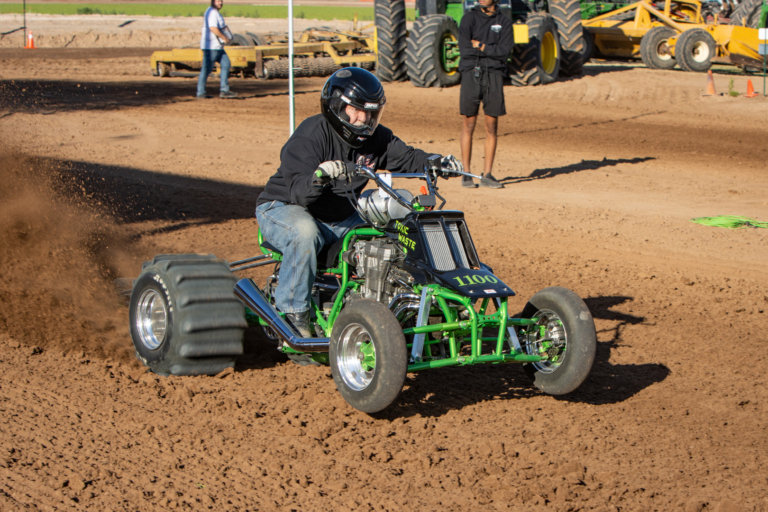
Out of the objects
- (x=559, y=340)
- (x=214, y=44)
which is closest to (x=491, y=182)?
(x=559, y=340)

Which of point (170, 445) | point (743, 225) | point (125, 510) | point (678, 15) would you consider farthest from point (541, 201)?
point (678, 15)

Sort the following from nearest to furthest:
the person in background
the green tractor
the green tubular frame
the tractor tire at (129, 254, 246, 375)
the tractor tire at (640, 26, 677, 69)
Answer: the green tubular frame, the tractor tire at (129, 254, 246, 375), the person in background, the green tractor, the tractor tire at (640, 26, 677, 69)

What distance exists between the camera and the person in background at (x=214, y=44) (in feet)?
66.7

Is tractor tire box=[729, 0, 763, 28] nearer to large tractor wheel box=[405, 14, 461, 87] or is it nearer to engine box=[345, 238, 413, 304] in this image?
large tractor wheel box=[405, 14, 461, 87]

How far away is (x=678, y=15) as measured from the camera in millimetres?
25875

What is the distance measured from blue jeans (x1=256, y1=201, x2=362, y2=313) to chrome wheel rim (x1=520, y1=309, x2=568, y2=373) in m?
1.41

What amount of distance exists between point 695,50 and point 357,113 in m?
20.3

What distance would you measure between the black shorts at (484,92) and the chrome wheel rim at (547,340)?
6858 mm

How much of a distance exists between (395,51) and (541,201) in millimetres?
12217

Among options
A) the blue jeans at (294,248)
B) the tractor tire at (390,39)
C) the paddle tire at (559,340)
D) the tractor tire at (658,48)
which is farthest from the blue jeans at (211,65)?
the paddle tire at (559,340)

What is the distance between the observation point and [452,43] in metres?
22.2

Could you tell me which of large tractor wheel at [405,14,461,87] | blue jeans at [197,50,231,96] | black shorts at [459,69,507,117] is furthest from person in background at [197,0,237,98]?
black shorts at [459,69,507,117]

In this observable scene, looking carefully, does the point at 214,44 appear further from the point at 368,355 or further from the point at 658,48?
the point at 368,355

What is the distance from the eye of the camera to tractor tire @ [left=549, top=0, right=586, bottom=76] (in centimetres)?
2320
